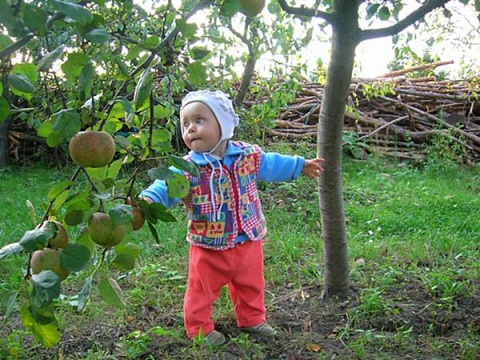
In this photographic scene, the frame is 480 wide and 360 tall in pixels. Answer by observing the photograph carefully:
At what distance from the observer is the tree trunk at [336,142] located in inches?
99.3

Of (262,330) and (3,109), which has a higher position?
(3,109)

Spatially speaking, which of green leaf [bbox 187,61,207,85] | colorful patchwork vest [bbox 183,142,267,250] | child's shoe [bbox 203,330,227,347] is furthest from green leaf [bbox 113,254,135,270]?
child's shoe [bbox 203,330,227,347]

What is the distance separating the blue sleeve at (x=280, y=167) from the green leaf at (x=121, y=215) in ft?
5.11

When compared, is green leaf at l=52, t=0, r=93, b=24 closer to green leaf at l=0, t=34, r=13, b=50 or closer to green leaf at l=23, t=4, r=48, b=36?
green leaf at l=23, t=4, r=48, b=36

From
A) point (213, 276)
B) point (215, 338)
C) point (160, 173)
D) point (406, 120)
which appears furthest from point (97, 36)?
point (406, 120)

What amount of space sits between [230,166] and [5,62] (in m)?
1.59

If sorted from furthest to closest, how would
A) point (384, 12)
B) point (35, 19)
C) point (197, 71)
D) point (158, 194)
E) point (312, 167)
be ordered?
1. point (312, 167)
2. point (158, 194)
3. point (384, 12)
4. point (197, 71)
5. point (35, 19)

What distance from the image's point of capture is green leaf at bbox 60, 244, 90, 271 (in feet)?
3.30

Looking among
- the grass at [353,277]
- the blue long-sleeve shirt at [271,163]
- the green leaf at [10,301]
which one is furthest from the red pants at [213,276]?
the green leaf at [10,301]

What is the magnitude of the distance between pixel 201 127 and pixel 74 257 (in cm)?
146

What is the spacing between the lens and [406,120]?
7492 mm

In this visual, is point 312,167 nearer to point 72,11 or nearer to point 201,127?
point 201,127

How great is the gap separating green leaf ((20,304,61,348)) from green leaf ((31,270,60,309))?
18cm

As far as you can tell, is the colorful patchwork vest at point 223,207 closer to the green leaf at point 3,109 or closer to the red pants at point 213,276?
the red pants at point 213,276
